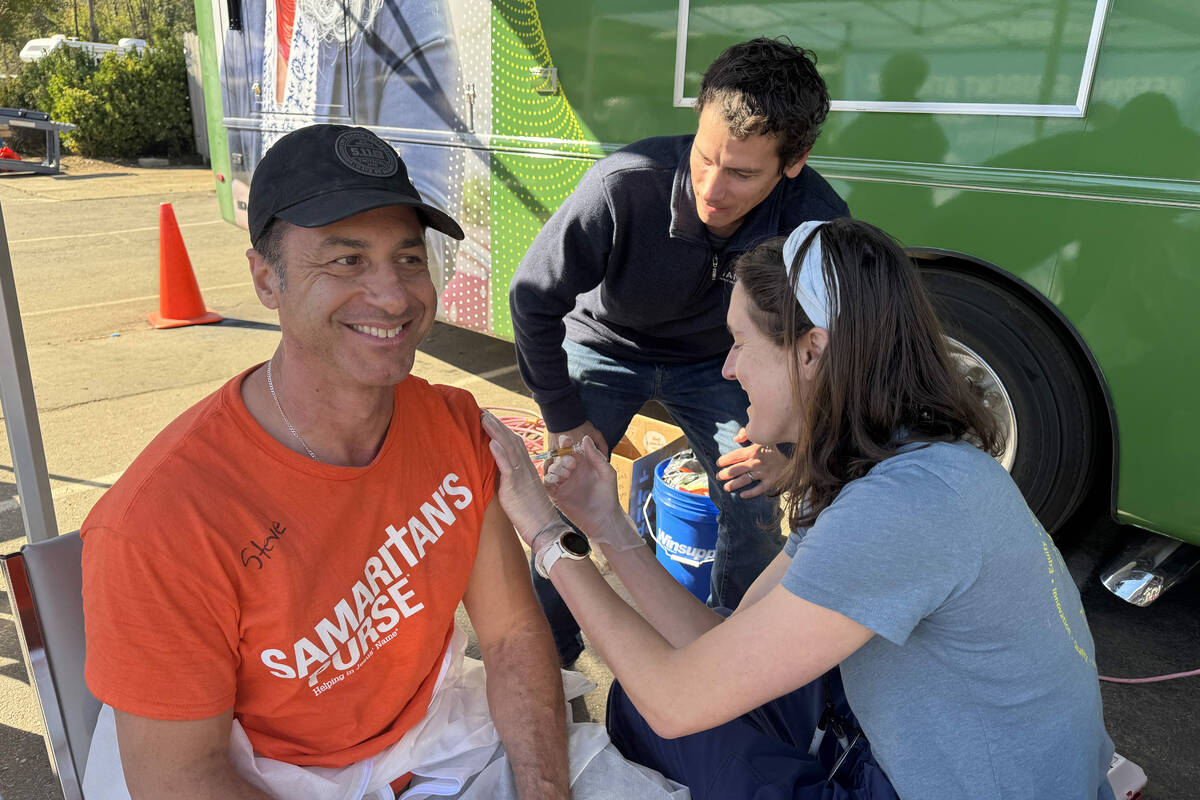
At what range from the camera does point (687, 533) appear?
10.1 ft

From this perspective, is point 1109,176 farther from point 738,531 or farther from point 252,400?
point 252,400

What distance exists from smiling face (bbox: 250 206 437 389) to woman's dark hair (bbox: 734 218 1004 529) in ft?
2.17

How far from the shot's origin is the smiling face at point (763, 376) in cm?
154

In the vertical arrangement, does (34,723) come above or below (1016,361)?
below

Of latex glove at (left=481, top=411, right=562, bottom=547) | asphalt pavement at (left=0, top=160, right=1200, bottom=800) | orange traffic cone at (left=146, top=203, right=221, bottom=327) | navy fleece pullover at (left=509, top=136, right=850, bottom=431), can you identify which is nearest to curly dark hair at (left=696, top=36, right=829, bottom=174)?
navy fleece pullover at (left=509, top=136, right=850, bottom=431)

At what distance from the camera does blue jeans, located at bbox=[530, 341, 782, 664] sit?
8.69ft

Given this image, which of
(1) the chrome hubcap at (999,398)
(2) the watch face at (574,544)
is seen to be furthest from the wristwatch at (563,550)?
(1) the chrome hubcap at (999,398)

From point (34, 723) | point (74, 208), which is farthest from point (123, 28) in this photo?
point (34, 723)

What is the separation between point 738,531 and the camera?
2672 mm

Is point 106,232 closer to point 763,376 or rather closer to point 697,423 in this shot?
point 697,423

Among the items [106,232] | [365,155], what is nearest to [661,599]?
[365,155]

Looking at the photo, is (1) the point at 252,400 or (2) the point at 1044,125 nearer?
(1) the point at 252,400

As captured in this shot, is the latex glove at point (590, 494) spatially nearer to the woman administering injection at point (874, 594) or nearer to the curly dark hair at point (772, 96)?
the woman administering injection at point (874, 594)

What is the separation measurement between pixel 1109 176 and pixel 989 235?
16.0 inches
